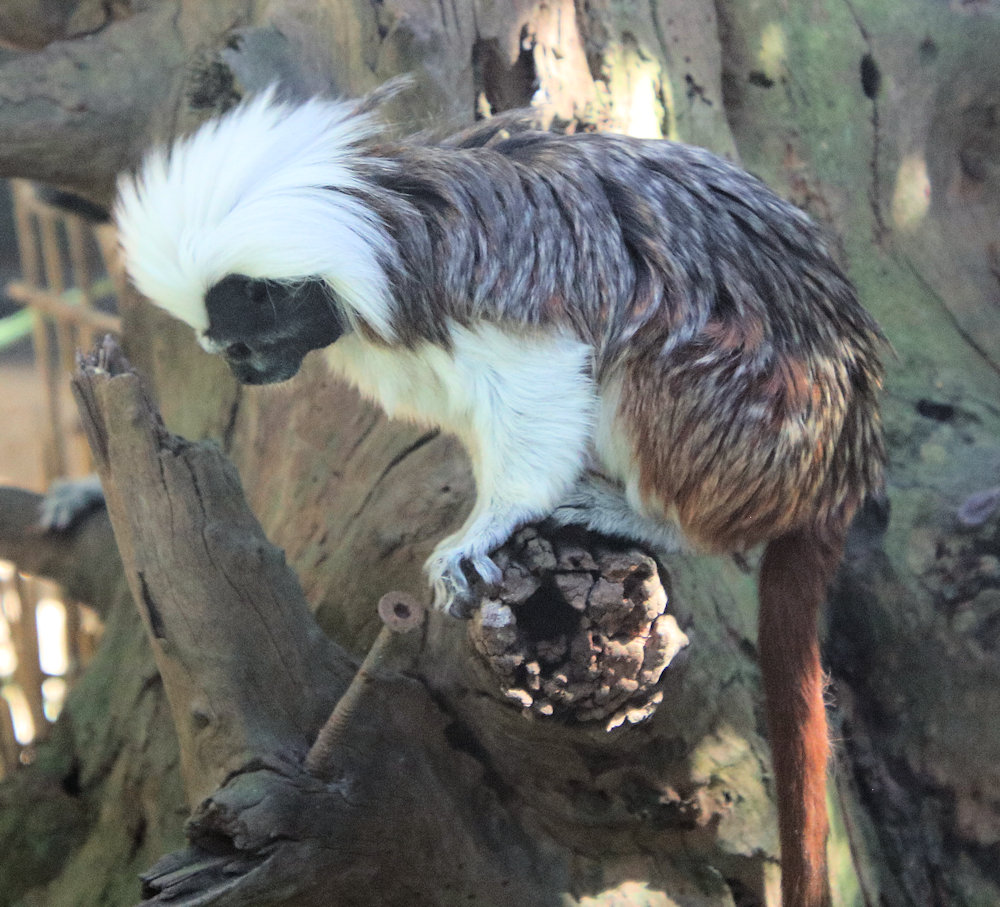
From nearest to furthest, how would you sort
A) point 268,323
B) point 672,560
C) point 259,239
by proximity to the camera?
point 259,239 → point 268,323 → point 672,560

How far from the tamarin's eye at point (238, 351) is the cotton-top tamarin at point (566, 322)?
0.04 ft

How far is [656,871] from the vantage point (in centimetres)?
178

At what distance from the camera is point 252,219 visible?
1.55 metres

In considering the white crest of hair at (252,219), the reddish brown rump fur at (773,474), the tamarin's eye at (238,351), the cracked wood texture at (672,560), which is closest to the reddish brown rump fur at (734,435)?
the reddish brown rump fur at (773,474)

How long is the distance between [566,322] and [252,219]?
503 mm

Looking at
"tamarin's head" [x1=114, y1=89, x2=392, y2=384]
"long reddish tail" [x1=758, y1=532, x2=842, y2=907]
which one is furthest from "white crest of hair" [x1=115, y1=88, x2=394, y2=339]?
"long reddish tail" [x1=758, y1=532, x2=842, y2=907]

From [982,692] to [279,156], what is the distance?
5.27 feet

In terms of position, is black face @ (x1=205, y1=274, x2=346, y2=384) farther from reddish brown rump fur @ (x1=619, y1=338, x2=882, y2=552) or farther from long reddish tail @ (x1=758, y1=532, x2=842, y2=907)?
long reddish tail @ (x1=758, y1=532, x2=842, y2=907)

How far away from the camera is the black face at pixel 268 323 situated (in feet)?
5.27

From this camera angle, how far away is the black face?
1605mm

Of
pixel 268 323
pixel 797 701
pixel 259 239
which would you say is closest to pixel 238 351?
pixel 268 323

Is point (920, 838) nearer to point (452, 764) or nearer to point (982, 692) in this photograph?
point (982, 692)

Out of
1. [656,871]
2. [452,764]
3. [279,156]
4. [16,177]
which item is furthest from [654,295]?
[16,177]

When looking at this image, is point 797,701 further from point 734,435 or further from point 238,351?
point 238,351
